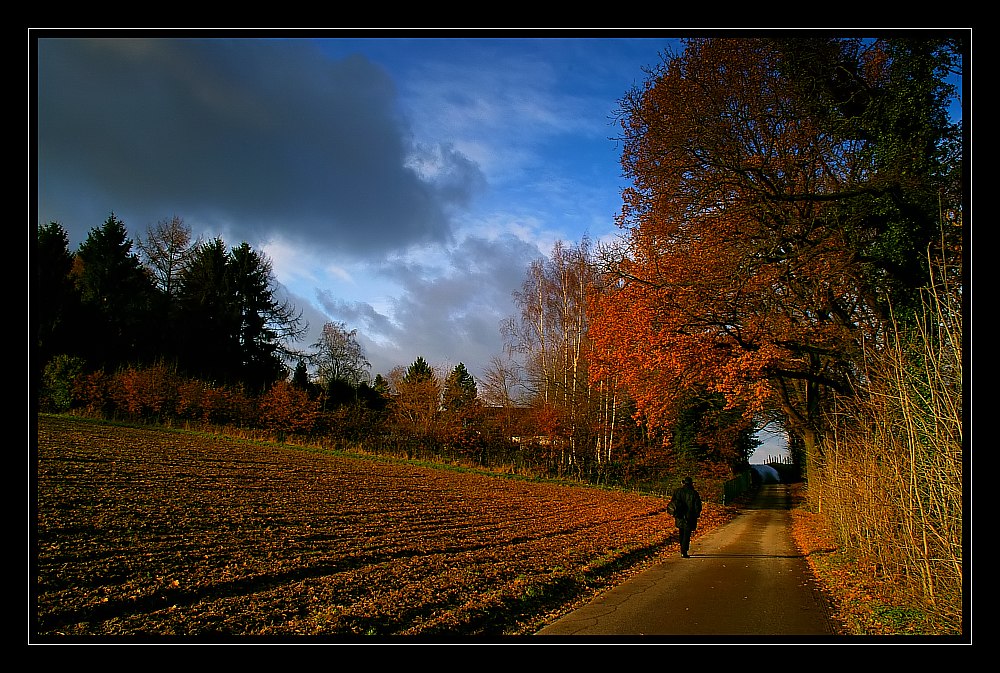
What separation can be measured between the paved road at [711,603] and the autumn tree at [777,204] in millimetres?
5081

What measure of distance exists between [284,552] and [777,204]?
1249 cm

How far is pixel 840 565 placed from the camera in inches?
439

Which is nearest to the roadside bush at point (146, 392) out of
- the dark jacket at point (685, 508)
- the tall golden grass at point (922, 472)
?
the dark jacket at point (685, 508)

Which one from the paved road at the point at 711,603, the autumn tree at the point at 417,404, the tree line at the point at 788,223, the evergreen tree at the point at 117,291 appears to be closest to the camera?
the paved road at the point at 711,603

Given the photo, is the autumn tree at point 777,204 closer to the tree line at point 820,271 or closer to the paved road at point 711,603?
the tree line at point 820,271

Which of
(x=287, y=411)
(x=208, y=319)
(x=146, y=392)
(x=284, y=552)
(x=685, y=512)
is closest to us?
(x=284, y=552)

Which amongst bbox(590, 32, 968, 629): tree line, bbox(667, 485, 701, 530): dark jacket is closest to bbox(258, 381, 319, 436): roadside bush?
bbox(590, 32, 968, 629): tree line

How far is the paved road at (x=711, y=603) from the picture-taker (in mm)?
6434

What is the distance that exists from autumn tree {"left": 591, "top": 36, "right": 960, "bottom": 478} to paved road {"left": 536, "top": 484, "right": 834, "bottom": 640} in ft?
16.7

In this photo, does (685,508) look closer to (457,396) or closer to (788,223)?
(788,223)

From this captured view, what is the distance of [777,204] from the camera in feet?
48.0

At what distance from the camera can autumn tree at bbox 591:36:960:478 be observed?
12312mm

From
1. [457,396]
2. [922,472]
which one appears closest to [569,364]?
[457,396]
